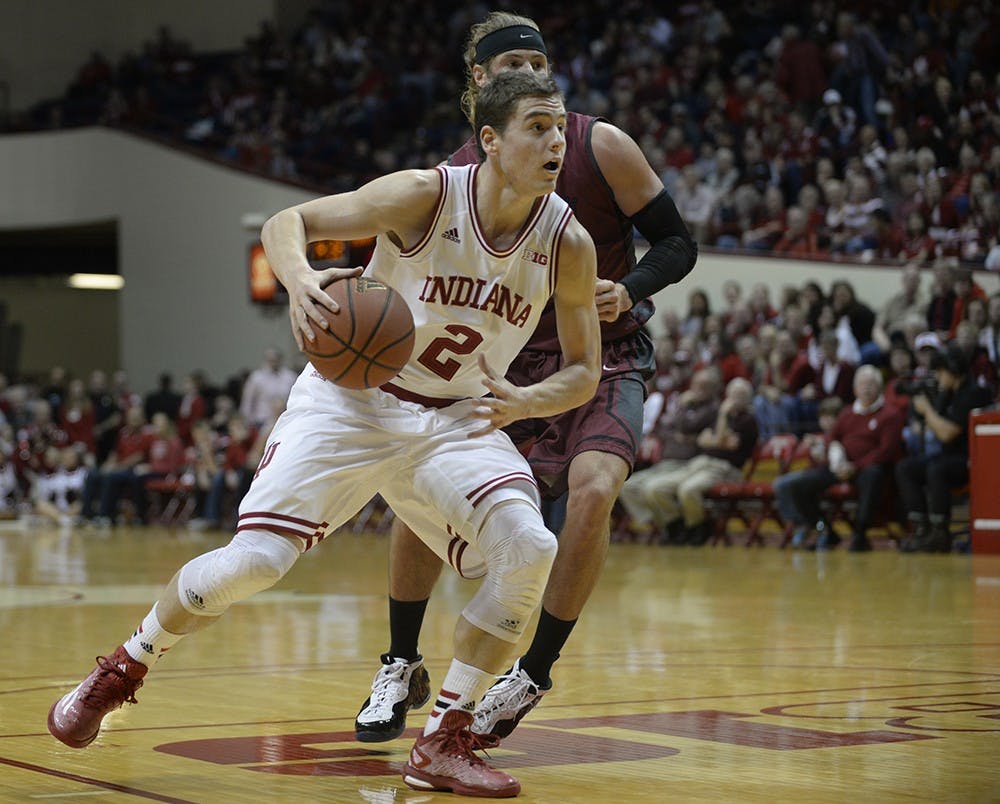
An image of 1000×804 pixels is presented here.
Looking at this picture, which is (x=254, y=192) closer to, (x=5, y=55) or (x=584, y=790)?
(x=5, y=55)

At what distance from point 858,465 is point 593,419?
852cm

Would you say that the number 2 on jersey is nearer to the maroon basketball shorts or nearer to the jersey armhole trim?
the jersey armhole trim

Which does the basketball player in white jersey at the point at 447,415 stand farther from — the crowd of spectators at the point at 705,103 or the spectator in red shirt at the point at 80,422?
the spectator in red shirt at the point at 80,422

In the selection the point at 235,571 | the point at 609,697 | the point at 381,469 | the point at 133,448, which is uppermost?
the point at 133,448

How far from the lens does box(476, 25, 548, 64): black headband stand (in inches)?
181

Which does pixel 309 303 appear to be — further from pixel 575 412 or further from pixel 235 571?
pixel 575 412

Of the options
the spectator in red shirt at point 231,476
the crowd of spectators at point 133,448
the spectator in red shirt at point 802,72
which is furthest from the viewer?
the crowd of spectators at point 133,448

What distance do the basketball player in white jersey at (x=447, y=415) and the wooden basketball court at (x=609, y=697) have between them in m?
0.29

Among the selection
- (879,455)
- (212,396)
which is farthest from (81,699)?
(212,396)

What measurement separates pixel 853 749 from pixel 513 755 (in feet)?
2.97

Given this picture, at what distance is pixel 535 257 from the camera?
3969 millimetres

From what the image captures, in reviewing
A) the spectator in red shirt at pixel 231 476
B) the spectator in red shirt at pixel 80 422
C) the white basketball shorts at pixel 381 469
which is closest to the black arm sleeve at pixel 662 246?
the white basketball shorts at pixel 381 469

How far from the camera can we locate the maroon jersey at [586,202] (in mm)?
4801

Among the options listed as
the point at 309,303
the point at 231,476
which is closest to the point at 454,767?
the point at 309,303
